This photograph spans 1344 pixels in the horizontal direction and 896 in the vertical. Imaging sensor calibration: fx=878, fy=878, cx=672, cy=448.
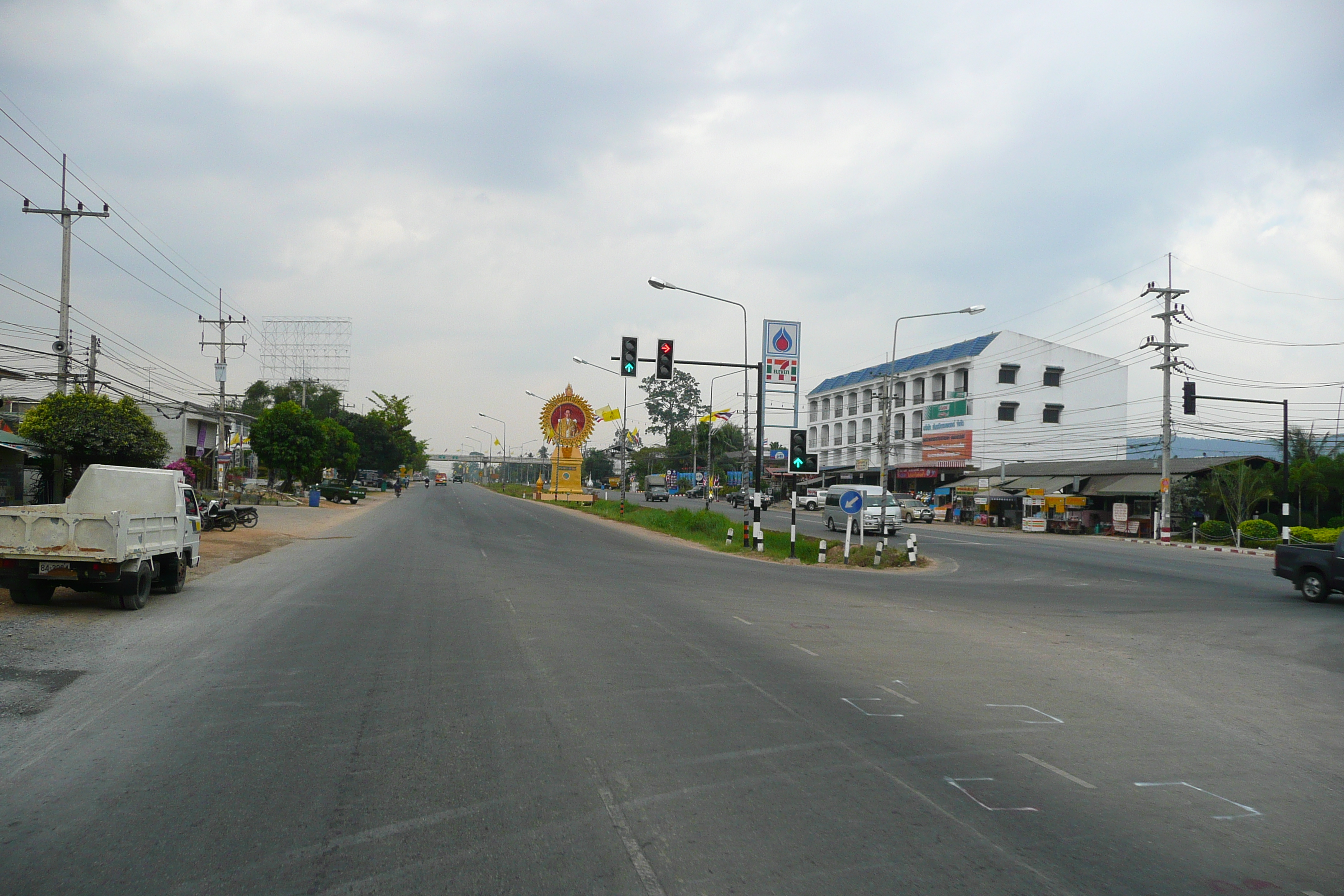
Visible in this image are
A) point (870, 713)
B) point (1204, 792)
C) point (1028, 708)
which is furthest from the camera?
point (1028, 708)

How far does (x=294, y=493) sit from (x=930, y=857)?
67.6 metres

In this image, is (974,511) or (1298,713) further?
(974,511)

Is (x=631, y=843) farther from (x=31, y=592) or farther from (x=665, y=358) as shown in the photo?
(x=665, y=358)

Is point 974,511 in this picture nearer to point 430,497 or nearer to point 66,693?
point 430,497

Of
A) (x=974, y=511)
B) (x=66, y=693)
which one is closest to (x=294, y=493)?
(x=974, y=511)

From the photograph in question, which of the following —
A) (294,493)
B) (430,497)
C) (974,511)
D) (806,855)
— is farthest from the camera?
(430,497)

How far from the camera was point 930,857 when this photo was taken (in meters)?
4.40

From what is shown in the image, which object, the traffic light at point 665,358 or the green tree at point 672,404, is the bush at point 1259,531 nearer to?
the traffic light at point 665,358

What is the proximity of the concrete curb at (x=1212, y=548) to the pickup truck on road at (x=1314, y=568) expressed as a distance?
17232 millimetres

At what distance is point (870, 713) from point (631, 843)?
11.6 ft

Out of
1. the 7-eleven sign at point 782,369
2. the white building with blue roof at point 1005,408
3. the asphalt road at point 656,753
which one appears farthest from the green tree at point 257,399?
the asphalt road at point 656,753

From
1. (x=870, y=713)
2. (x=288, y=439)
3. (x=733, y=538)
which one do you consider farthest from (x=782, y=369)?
(x=288, y=439)

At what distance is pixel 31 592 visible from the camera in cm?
1241

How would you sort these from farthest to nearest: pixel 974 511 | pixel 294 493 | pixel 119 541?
1. pixel 294 493
2. pixel 974 511
3. pixel 119 541
